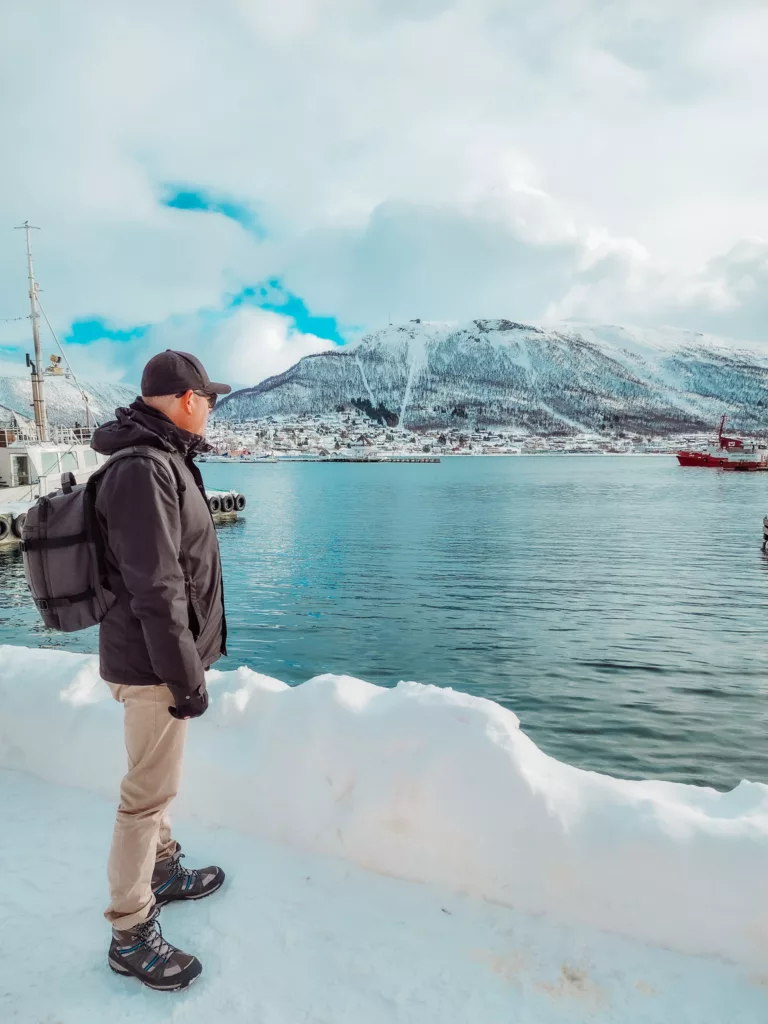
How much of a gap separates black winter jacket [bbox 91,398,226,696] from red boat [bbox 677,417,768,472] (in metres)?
116

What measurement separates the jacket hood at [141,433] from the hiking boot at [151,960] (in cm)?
217

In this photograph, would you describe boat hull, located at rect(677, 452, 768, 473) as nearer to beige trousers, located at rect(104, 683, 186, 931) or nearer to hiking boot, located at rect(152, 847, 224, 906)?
hiking boot, located at rect(152, 847, 224, 906)

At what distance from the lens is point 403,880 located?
347 cm

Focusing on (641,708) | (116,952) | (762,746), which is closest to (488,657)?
(641,708)

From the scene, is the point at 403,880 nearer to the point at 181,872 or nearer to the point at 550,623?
the point at 181,872

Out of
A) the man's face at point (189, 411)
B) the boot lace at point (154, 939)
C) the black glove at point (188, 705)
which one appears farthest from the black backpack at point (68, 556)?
the boot lace at point (154, 939)

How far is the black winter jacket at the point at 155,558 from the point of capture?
2744 mm

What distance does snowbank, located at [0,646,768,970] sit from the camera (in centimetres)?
301

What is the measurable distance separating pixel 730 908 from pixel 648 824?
45 cm

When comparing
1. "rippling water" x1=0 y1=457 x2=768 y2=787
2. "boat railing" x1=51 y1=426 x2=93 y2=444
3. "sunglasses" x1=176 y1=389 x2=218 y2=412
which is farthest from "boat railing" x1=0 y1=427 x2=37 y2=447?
"sunglasses" x1=176 y1=389 x2=218 y2=412

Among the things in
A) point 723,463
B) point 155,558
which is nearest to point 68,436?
point 155,558

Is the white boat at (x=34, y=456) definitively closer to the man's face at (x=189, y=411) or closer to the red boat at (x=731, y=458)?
the man's face at (x=189, y=411)

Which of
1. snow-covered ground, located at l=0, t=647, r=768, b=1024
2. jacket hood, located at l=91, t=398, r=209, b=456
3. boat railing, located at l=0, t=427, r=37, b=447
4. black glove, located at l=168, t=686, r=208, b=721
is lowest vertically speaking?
snow-covered ground, located at l=0, t=647, r=768, b=1024

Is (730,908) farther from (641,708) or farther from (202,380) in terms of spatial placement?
(641,708)
